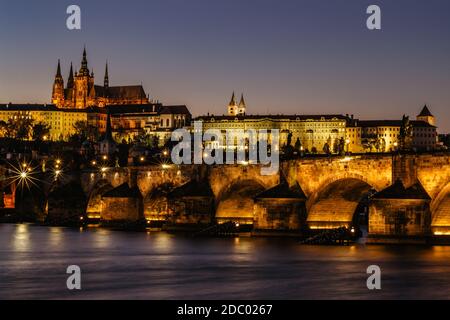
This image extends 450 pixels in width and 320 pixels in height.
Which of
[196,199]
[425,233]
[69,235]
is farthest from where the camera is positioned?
[69,235]

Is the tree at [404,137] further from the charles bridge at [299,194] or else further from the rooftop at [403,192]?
the rooftop at [403,192]

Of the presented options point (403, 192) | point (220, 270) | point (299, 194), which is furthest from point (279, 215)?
point (220, 270)

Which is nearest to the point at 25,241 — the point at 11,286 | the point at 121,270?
the point at 121,270

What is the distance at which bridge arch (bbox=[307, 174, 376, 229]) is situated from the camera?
190 feet

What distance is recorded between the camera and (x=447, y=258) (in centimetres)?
4547

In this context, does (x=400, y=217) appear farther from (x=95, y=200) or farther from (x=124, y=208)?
(x=95, y=200)

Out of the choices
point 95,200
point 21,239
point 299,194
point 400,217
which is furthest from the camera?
point 95,200

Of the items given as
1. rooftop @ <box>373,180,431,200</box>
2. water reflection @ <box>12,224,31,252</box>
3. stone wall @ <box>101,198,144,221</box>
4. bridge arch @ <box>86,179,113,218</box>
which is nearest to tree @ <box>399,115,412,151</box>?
rooftop @ <box>373,180,431,200</box>

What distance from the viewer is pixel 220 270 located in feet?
152

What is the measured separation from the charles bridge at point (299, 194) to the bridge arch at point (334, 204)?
55 mm

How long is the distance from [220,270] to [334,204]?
14478 mm

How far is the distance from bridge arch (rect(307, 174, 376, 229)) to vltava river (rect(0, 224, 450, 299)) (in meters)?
2.47
